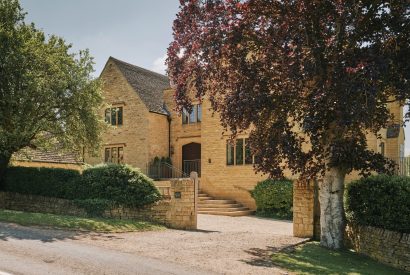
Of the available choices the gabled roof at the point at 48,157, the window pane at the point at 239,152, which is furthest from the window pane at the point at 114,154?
the window pane at the point at 239,152

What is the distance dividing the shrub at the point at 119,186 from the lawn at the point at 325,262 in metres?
6.44

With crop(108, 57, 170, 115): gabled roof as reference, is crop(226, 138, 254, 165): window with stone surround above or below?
below

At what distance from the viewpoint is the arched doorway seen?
96.3ft

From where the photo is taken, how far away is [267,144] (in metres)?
13.1

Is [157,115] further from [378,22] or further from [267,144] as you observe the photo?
[378,22]

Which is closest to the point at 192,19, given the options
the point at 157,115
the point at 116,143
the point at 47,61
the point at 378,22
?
the point at 378,22

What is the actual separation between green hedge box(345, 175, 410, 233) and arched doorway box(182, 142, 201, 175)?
646 inches

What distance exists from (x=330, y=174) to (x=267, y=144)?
2.34m

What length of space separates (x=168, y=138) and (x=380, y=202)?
780 inches

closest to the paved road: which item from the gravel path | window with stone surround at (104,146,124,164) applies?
the gravel path

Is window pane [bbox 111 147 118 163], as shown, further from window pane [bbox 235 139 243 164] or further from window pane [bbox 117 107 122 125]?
window pane [bbox 235 139 243 164]

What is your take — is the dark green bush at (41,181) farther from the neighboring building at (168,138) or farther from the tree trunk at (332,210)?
the tree trunk at (332,210)

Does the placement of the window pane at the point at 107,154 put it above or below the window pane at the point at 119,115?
below

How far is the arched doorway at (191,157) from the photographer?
96.3ft
